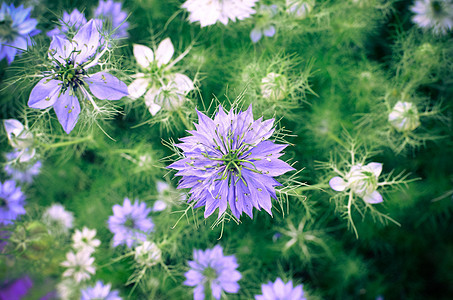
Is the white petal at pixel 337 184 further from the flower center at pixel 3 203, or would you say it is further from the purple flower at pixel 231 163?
the flower center at pixel 3 203

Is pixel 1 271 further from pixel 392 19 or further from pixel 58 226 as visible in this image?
pixel 392 19

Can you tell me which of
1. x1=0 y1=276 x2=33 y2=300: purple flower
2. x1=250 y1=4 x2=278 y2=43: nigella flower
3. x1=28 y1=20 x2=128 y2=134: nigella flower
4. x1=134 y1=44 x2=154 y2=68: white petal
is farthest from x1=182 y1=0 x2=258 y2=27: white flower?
x1=0 y1=276 x2=33 y2=300: purple flower

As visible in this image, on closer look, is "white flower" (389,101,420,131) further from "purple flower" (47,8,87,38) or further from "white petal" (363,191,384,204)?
"purple flower" (47,8,87,38)

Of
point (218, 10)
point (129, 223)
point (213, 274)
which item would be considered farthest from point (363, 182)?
point (129, 223)

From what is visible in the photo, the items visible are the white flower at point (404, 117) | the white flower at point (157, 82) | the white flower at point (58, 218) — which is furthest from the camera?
the white flower at point (58, 218)

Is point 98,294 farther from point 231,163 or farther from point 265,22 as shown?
point 265,22

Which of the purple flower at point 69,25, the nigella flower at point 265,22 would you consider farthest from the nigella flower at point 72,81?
the nigella flower at point 265,22
